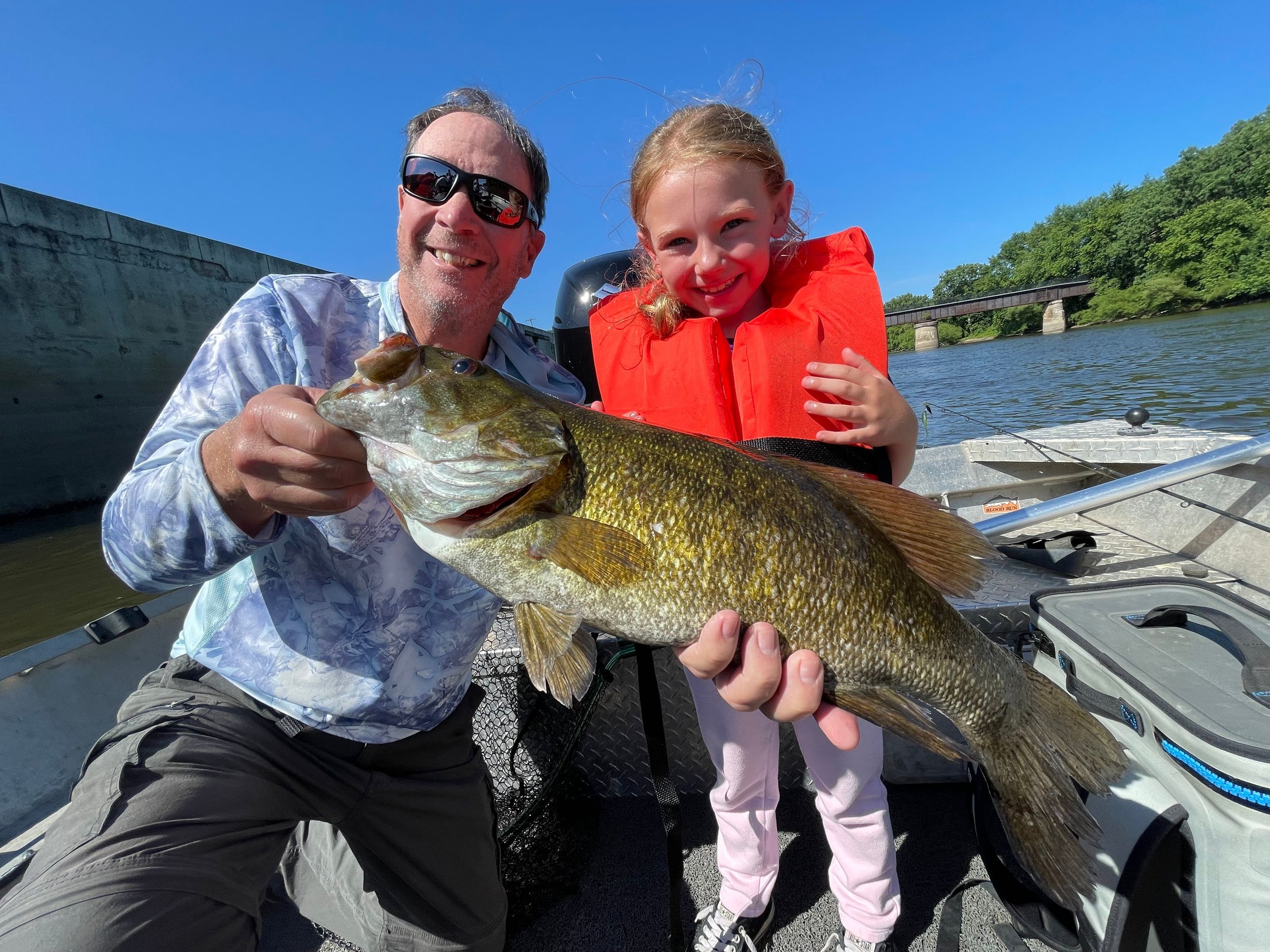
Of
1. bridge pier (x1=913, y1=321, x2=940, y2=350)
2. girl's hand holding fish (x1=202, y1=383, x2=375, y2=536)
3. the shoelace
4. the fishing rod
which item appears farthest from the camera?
bridge pier (x1=913, y1=321, x2=940, y2=350)

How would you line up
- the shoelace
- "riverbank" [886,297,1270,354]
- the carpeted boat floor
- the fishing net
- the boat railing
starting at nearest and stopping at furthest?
the shoelace
the carpeted boat floor
the fishing net
the boat railing
"riverbank" [886,297,1270,354]

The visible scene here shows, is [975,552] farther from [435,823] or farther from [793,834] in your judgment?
[435,823]

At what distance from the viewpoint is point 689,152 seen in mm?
2221

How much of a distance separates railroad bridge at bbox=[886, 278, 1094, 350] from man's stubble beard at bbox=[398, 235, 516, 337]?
4431 cm

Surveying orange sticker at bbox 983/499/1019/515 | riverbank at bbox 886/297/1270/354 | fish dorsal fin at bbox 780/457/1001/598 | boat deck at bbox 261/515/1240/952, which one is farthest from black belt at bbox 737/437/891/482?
riverbank at bbox 886/297/1270/354

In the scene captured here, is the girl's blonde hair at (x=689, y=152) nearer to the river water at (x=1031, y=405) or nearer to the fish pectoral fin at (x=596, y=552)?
the fish pectoral fin at (x=596, y=552)

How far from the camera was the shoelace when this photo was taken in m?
2.19

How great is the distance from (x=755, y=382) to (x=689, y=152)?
90 centimetres

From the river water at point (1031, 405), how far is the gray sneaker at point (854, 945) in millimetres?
4865

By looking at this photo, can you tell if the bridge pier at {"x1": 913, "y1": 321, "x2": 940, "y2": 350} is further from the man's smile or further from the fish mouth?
the fish mouth

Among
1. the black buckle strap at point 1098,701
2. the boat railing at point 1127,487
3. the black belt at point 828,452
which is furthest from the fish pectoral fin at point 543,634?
the boat railing at point 1127,487

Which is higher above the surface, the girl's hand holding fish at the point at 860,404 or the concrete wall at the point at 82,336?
the concrete wall at the point at 82,336

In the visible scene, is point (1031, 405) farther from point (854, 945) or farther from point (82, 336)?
point (82, 336)

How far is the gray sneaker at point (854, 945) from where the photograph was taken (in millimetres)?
2100
